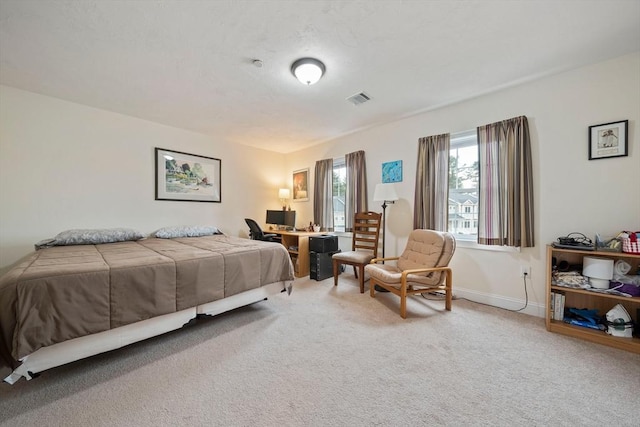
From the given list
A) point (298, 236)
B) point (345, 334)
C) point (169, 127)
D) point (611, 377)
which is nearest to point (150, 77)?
point (169, 127)

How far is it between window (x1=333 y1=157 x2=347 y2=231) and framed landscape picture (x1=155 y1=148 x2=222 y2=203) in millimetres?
2237

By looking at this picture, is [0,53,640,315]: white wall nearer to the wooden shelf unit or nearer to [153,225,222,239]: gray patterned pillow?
the wooden shelf unit

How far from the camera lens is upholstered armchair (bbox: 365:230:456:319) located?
8.28ft

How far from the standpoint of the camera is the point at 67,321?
143 cm

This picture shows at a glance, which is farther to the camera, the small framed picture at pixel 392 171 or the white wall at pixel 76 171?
the small framed picture at pixel 392 171

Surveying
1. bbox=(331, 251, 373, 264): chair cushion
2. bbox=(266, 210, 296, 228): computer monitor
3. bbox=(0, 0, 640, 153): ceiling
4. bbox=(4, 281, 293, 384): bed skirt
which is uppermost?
bbox=(0, 0, 640, 153): ceiling

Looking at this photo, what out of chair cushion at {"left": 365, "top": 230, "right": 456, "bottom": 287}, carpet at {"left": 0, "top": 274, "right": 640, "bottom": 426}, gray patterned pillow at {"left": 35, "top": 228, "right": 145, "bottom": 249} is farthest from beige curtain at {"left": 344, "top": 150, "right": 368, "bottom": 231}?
gray patterned pillow at {"left": 35, "top": 228, "right": 145, "bottom": 249}

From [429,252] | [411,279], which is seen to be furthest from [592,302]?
[411,279]

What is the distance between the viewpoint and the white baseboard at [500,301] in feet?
8.15

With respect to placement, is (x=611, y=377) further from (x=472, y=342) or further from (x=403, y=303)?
(x=403, y=303)

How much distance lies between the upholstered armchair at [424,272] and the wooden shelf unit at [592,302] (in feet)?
2.74

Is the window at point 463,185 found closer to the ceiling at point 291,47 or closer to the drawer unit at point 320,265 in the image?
the ceiling at point 291,47

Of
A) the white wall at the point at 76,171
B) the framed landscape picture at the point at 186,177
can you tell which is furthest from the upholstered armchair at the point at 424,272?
the white wall at the point at 76,171

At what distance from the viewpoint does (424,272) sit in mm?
2562
